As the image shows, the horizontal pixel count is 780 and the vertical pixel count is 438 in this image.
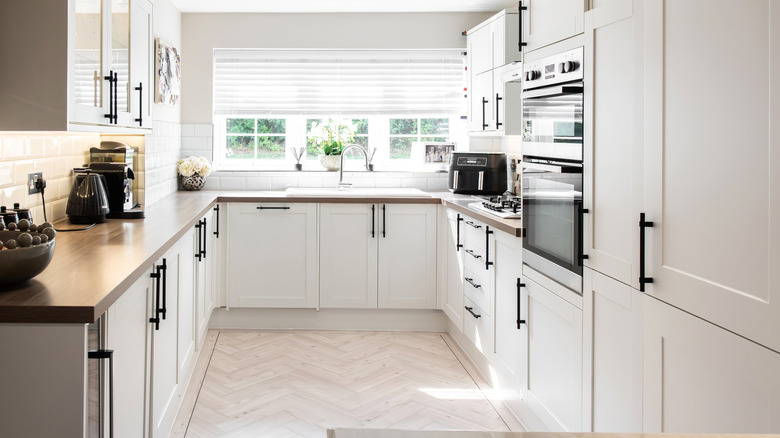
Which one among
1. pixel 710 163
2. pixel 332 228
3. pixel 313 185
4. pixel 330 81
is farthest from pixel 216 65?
pixel 710 163

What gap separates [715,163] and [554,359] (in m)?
1.25

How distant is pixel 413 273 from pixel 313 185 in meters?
1.16

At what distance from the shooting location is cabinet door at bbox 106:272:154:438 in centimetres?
177

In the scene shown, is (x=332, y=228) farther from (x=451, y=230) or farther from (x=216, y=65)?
(x=216, y=65)

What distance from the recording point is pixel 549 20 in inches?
102

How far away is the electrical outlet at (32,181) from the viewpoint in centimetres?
271

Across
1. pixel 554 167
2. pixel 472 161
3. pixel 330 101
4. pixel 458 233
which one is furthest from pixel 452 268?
pixel 554 167

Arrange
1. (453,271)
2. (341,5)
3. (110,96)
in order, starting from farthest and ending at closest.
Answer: (341,5), (453,271), (110,96)

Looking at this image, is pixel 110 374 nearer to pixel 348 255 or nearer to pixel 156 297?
pixel 156 297

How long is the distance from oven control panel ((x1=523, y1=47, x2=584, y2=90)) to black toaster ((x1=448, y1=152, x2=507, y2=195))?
1748mm

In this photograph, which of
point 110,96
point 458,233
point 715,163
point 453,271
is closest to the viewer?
point 715,163

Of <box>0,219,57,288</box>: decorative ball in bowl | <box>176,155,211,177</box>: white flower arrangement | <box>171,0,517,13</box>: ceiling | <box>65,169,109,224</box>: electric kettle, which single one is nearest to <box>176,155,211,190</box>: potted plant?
<box>176,155,211,177</box>: white flower arrangement

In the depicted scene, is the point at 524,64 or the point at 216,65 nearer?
the point at 524,64

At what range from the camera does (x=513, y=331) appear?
3.05m
